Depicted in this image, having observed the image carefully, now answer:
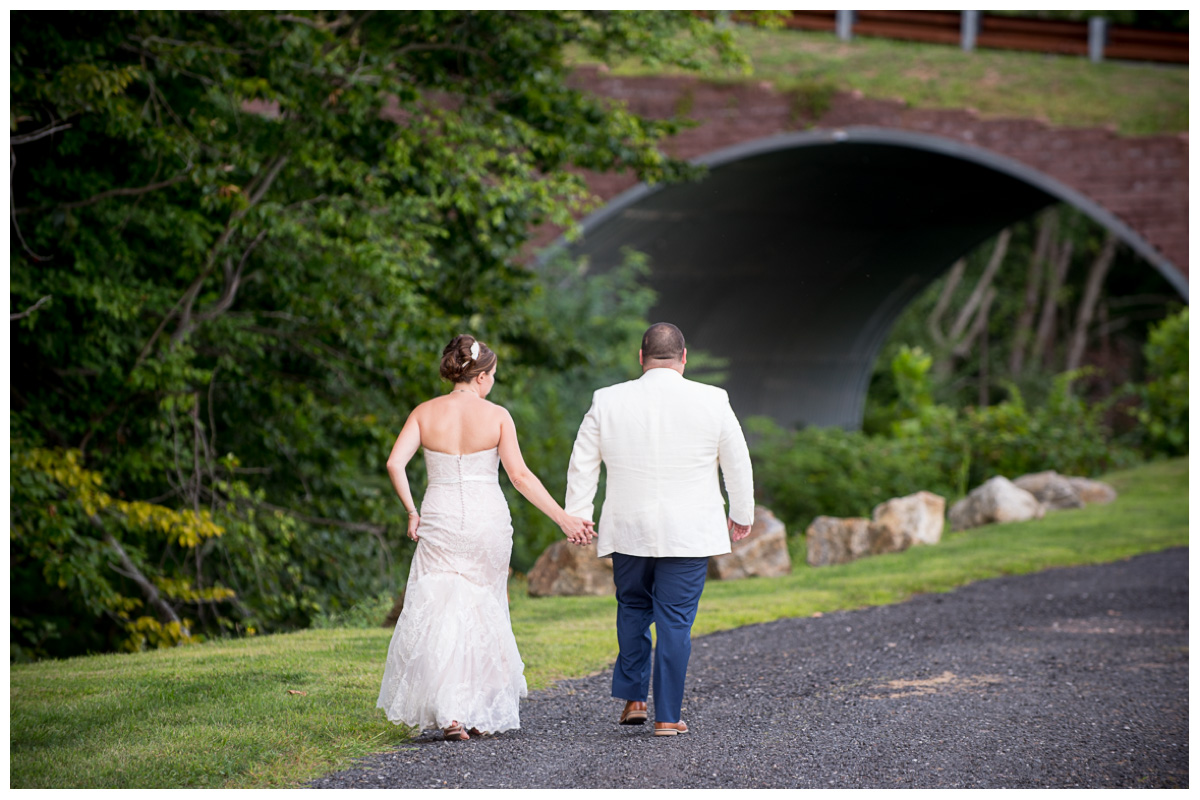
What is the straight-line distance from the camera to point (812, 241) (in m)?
19.4

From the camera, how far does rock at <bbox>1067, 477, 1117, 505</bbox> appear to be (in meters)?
13.3

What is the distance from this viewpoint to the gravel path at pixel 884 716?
166 inches

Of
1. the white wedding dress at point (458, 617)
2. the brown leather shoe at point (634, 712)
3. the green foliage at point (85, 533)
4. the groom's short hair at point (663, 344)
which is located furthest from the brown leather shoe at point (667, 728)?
the green foliage at point (85, 533)

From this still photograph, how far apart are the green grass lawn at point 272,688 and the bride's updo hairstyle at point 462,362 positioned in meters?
1.43

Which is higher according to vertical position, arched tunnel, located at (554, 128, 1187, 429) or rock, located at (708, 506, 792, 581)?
arched tunnel, located at (554, 128, 1187, 429)

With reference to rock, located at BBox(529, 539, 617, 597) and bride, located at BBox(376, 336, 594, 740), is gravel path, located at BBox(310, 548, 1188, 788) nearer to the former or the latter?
bride, located at BBox(376, 336, 594, 740)

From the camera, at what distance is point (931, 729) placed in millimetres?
4844

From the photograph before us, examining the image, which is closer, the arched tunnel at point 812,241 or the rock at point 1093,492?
the rock at point 1093,492

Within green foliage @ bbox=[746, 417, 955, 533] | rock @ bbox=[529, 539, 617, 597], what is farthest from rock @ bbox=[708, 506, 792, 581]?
green foliage @ bbox=[746, 417, 955, 533]

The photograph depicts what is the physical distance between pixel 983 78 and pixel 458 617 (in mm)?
13959

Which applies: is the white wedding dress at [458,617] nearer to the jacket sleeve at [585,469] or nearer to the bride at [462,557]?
the bride at [462,557]

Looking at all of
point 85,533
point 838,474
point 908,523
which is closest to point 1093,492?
point 838,474

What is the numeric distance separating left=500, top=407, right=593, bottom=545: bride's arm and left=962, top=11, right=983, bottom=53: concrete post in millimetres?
14647

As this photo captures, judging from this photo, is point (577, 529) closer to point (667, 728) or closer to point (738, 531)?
point (738, 531)
